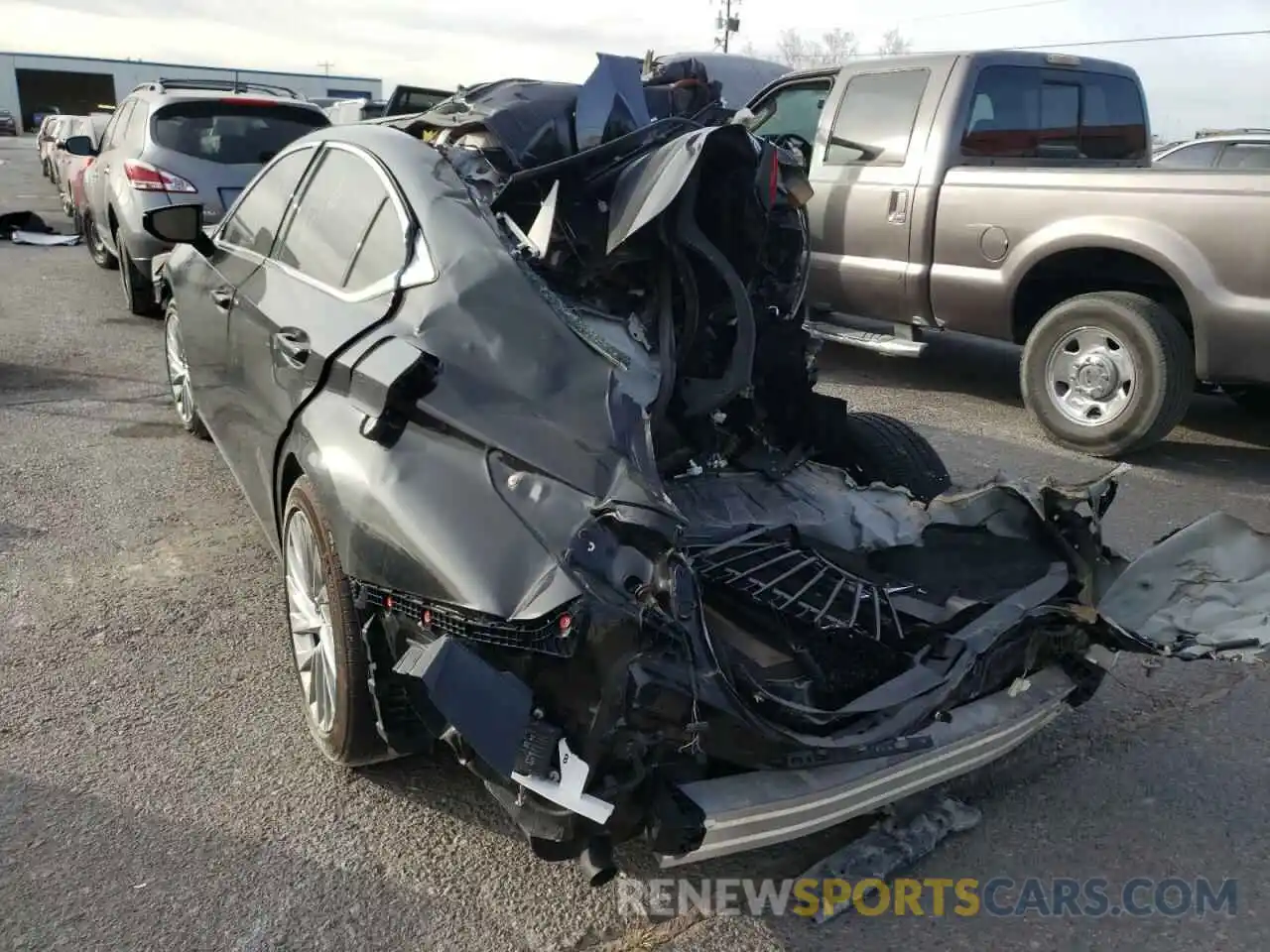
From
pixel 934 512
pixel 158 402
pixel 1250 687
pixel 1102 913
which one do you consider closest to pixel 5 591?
pixel 158 402

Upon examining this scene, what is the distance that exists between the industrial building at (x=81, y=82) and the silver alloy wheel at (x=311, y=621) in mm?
54569

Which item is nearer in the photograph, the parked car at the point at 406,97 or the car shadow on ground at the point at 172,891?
the car shadow on ground at the point at 172,891

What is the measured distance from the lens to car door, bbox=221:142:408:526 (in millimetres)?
3000

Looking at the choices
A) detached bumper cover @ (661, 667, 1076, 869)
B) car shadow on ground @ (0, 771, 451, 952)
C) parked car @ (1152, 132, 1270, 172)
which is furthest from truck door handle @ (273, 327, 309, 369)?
parked car @ (1152, 132, 1270, 172)

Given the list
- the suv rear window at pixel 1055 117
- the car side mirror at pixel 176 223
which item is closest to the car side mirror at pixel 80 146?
the car side mirror at pixel 176 223

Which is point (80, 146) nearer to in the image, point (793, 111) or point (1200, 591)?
point (793, 111)

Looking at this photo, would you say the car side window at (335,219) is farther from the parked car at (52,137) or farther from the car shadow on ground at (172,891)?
the parked car at (52,137)

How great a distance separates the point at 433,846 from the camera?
2693 millimetres

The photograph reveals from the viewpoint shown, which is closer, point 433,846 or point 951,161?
point 433,846

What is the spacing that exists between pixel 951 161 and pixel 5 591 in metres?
5.82

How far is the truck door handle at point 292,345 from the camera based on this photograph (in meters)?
3.05

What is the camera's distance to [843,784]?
90.5 inches

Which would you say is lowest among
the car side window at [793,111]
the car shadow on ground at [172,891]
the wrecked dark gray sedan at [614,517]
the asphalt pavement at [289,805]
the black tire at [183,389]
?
the asphalt pavement at [289,805]

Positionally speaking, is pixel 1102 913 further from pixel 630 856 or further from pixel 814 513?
pixel 814 513
